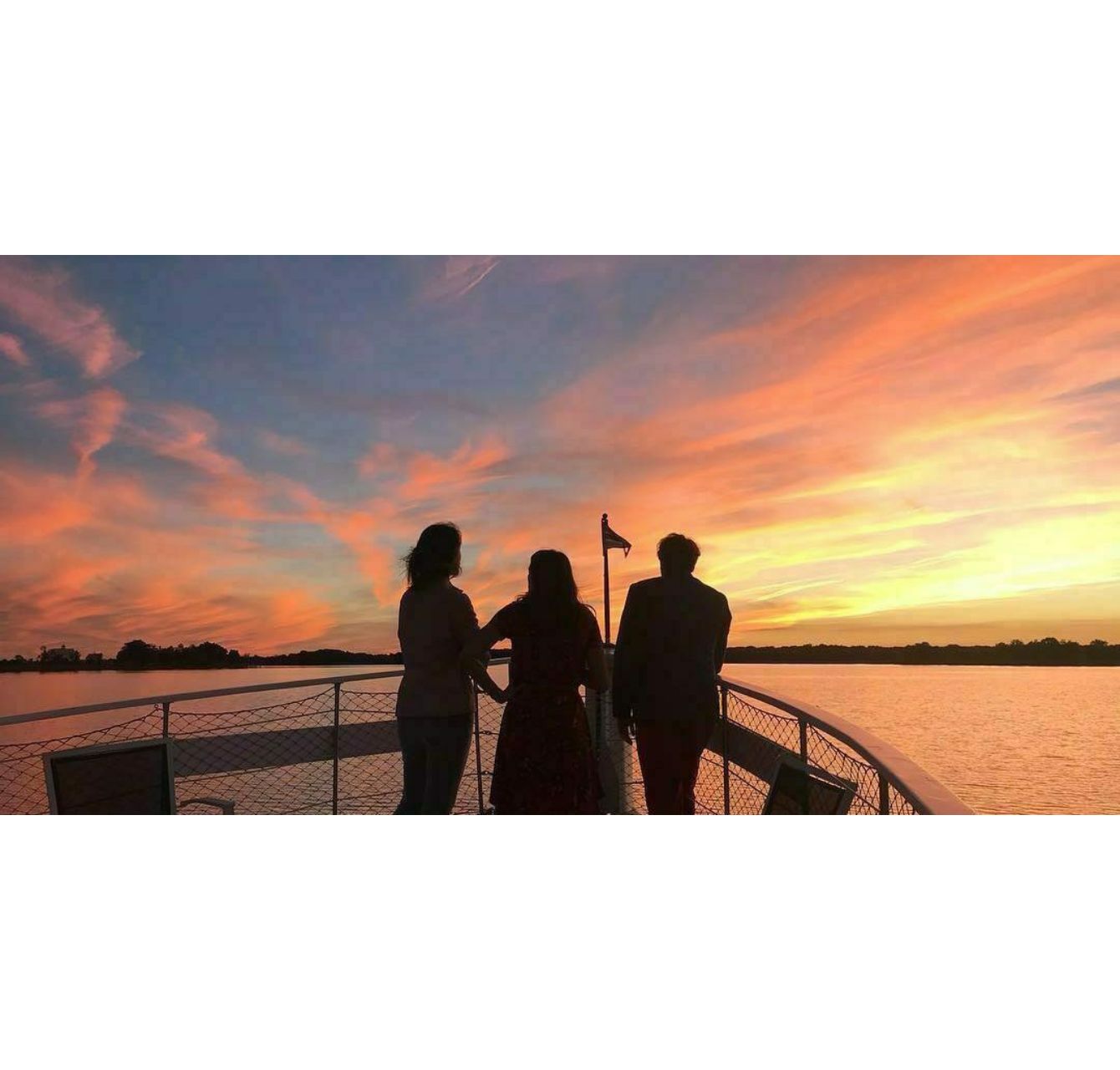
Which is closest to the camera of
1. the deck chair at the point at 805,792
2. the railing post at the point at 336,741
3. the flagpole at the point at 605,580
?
the deck chair at the point at 805,792

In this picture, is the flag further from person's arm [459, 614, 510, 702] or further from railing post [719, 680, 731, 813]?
person's arm [459, 614, 510, 702]

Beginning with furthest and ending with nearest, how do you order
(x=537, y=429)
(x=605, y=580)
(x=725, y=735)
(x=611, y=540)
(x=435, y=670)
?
1. (x=537, y=429)
2. (x=605, y=580)
3. (x=611, y=540)
4. (x=725, y=735)
5. (x=435, y=670)

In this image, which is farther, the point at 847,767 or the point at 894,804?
the point at 847,767

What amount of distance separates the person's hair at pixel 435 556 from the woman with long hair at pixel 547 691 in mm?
246

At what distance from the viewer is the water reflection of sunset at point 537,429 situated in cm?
637

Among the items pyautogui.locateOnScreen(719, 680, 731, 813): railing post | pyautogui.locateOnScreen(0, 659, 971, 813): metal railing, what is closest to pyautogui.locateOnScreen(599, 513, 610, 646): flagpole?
pyautogui.locateOnScreen(0, 659, 971, 813): metal railing

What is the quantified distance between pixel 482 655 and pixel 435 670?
18 centimetres

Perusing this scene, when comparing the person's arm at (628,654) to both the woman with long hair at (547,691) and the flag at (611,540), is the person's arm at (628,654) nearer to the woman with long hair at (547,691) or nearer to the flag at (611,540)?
the woman with long hair at (547,691)

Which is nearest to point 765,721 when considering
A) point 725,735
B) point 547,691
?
point 725,735

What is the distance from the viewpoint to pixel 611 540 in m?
5.78

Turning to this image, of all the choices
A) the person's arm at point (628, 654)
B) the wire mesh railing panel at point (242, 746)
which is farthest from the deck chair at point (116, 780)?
the person's arm at point (628, 654)

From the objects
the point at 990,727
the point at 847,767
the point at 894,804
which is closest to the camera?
the point at 894,804

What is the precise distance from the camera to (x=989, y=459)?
7004 millimetres

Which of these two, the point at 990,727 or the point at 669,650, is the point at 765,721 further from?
the point at 990,727
